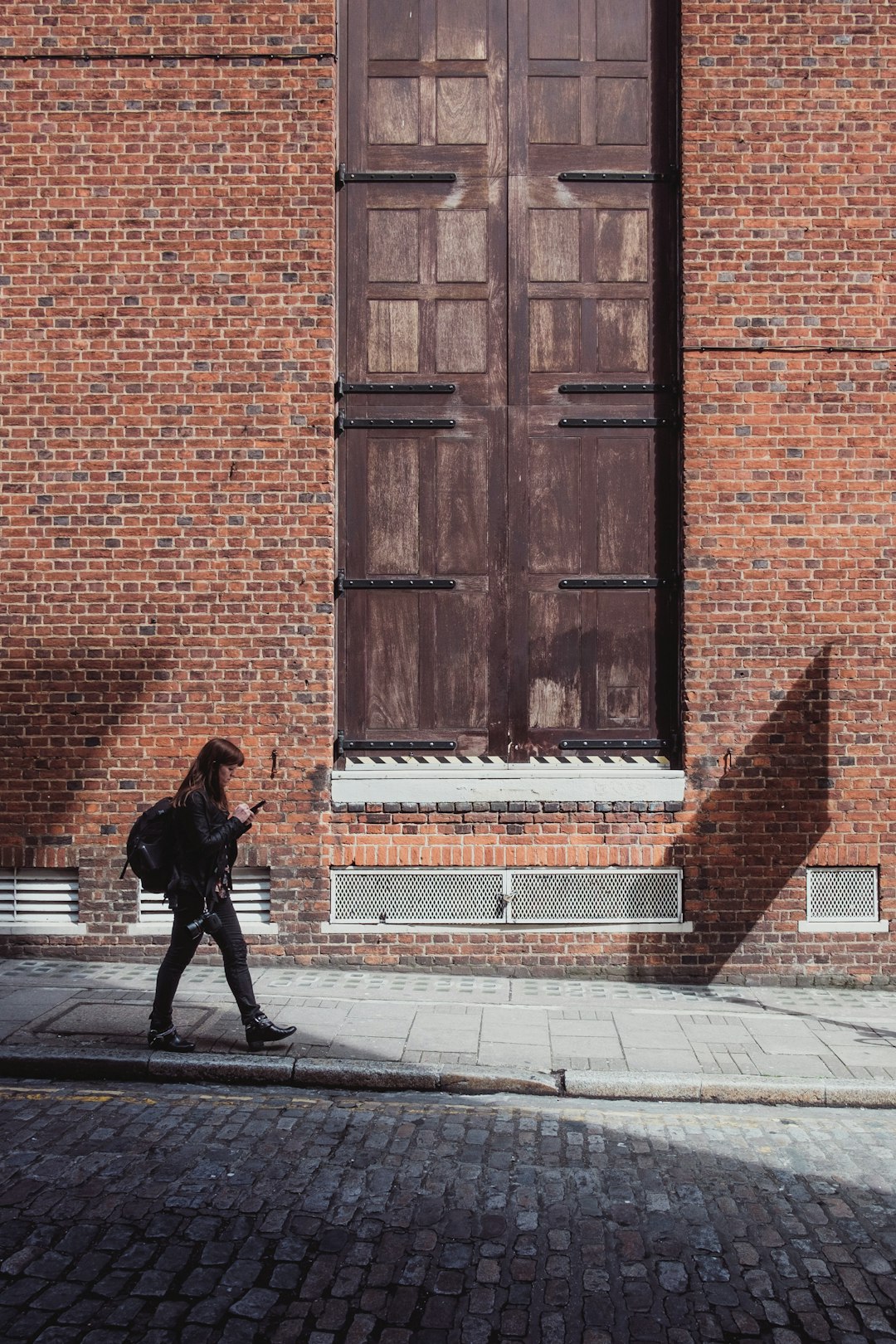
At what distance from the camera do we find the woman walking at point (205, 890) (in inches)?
243

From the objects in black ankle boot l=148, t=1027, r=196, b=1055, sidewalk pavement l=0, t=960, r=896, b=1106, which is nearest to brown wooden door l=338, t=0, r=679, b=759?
sidewalk pavement l=0, t=960, r=896, b=1106

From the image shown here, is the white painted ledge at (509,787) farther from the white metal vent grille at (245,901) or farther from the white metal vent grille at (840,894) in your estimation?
the white metal vent grille at (840,894)

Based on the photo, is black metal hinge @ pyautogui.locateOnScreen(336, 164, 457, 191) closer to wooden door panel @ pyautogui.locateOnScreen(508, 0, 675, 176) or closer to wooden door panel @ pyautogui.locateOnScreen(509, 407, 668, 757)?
wooden door panel @ pyautogui.locateOnScreen(508, 0, 675, 176)

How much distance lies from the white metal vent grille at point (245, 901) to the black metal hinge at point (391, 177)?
18.0ft

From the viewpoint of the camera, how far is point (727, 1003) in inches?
300

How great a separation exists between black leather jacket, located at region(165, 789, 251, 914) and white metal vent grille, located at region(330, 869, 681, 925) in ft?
6.85

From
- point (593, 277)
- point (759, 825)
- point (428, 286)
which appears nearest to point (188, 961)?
point (759, 825)

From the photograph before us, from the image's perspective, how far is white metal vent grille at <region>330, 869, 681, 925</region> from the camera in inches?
324

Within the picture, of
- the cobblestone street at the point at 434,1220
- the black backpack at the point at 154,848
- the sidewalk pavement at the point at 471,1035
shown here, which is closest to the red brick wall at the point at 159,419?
the sidewalk pavement at the point at 471,1035

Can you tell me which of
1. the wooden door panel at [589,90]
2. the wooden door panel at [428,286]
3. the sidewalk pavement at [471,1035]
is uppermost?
the wooden door panel at [589,90]

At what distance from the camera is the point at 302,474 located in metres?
8.30

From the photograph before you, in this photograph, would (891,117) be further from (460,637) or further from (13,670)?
(13,670)

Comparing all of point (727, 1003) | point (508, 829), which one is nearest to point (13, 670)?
point (508, 829)

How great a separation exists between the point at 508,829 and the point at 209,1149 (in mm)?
3783
